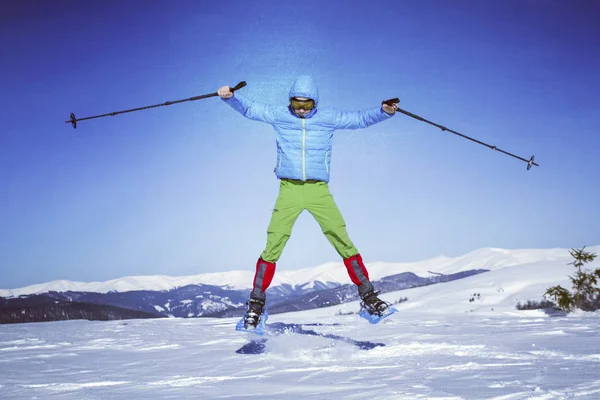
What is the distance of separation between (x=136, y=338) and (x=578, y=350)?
17.2 ft

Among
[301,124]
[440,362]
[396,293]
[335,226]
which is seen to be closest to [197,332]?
[335,226]

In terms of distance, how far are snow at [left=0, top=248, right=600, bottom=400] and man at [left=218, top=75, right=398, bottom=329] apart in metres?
0.83

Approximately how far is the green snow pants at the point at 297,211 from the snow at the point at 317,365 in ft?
3.57

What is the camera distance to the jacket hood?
484 centimetres

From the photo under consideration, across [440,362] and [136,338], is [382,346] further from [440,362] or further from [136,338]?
[136,338]

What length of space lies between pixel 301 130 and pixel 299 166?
0.40 metres

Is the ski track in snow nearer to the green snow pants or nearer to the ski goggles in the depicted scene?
the green snow pants

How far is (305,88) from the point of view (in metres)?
4.87

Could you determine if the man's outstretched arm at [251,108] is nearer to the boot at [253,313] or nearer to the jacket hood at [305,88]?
the jacket hood at [305,88]

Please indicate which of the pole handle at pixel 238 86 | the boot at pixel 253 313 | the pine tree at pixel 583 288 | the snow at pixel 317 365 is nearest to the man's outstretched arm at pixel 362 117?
the pole handle at pixel 238 86

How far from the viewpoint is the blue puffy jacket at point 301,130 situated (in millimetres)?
4859

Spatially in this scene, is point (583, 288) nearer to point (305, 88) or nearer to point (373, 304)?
point (373, 304)

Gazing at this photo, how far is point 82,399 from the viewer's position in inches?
107

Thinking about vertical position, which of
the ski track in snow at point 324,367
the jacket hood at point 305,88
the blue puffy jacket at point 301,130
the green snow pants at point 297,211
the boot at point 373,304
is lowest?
the ski track in snow at point 324,367
